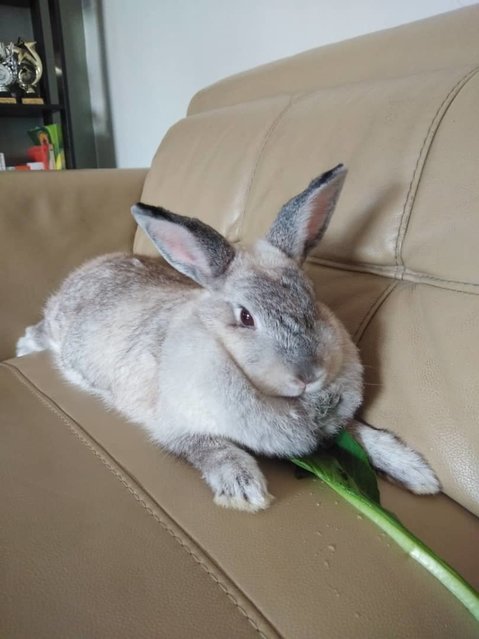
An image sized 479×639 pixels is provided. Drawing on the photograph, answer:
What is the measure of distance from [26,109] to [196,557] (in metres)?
3.02

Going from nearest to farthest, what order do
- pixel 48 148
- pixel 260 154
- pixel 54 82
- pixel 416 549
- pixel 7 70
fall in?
pixel 416 549 → pixel 260 154 → pixel 7 70 → pixel 48 148 → pixel 54 82

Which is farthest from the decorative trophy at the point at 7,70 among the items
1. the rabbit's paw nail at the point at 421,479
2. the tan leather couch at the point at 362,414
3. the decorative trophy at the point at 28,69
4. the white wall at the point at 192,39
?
the rabbit's paw nail at the point at 421,479

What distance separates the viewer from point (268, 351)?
0.87 metres

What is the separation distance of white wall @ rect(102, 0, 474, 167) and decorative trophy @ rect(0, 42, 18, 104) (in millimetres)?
537

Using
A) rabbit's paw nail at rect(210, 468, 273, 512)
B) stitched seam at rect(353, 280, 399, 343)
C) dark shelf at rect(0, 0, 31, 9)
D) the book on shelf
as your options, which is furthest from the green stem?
dark shelf at rect(0, 0, 31, 9)

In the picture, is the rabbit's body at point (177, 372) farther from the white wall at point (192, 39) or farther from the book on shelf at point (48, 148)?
the book on shelf at point (48, 148)

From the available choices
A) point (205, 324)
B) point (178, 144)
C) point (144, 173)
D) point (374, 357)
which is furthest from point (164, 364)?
point (144, 173)

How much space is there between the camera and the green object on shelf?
0.65 m

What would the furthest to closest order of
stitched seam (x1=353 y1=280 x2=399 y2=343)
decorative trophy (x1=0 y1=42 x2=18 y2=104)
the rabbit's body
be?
decorative trophy (x1=0 y1=42 x2=18 y2=104), stitched seam (x1=353 y1=280 x2=399 y2=343), the rabbit's body

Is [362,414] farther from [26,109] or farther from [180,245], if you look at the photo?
[26,109]

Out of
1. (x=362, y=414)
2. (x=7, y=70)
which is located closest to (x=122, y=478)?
(x=362, y=414)

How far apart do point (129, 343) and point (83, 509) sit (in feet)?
1.56

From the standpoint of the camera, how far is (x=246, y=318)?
94 centimetres

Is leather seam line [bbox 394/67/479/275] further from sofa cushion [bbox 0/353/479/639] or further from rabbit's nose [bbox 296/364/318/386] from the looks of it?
sofa cushion [bbox 0/353/479/639]
